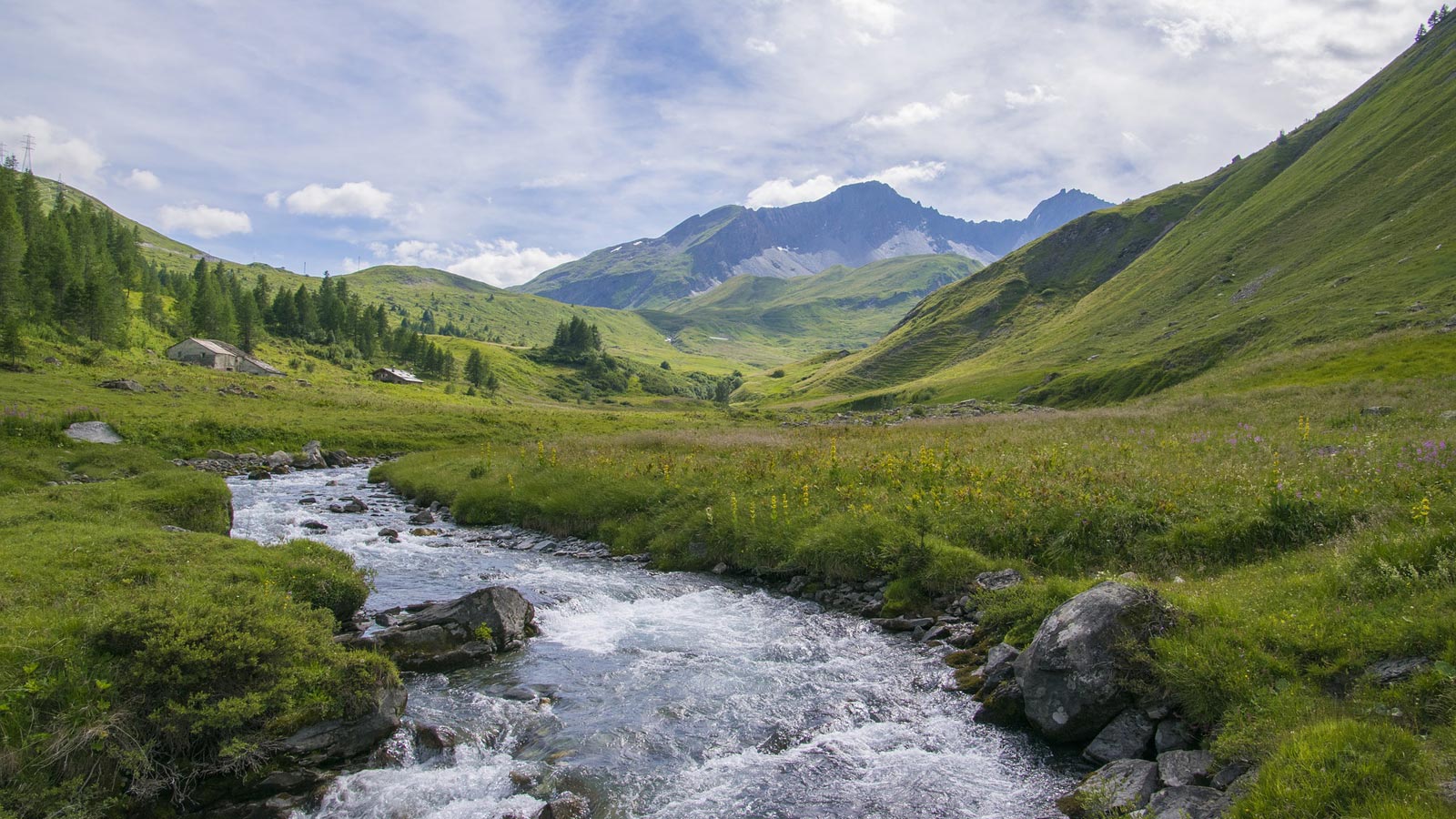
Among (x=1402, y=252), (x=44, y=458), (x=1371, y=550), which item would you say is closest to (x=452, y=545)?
(x=44, y=458)

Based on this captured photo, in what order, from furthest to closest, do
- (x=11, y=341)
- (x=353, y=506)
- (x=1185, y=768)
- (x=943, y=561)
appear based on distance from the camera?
1. (x=11, y=341)
2. (x=353, y=506)
3. (x=943, y=561)
4. (x=1185, y=768)

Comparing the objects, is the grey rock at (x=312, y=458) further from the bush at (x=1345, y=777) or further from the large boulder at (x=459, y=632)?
the bush at (x=1345, y=777)

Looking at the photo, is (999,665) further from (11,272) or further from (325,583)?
(11,272)

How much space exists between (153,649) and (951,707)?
42.9ft

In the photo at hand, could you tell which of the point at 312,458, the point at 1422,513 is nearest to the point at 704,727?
the point at 1422,513

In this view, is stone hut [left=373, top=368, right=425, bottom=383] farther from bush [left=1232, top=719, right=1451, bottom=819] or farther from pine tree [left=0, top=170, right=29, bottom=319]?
bush [left=1232, top=719, right=1451, bottom=819]

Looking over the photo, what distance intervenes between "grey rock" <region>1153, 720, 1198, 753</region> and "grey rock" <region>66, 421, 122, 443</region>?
5203 cm

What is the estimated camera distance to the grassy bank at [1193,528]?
8.49 metres

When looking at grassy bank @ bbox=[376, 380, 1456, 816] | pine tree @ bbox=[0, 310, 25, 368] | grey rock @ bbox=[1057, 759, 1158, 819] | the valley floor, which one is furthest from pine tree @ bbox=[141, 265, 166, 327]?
grey rock @ bbox=[1057, 759, 1158, 819]

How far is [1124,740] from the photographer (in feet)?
33.7

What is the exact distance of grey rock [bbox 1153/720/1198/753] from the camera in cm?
974

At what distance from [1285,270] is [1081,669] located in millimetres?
129191

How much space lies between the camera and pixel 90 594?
40.7 ft

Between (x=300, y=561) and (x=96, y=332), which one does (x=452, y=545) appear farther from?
(x=96, y=332)
